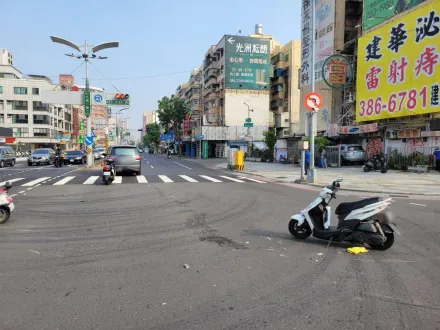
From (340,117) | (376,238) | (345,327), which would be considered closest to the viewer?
(345,327)

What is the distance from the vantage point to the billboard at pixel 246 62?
2323 inches

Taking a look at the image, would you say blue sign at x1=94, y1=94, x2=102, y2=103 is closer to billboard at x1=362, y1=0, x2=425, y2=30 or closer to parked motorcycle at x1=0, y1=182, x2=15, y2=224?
billboard at x1=362, y1=0, x2=425, y2=30

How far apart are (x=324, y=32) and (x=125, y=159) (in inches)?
1130

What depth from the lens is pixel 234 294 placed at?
397cm

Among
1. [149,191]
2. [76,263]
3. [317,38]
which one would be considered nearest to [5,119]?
[317,38]

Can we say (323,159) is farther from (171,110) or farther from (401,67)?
(171,110)

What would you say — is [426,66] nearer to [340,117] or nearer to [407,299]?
[340,117]

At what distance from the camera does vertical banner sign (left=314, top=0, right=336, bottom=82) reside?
122 feet

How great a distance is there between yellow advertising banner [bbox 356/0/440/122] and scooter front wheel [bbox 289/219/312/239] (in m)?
19.8

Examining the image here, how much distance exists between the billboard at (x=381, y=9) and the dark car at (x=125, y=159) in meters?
22.8

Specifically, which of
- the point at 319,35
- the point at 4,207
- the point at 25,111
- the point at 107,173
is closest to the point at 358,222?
the point at 4,207

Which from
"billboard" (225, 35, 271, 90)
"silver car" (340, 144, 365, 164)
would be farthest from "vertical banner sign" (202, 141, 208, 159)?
"silver car" (340, 144, 365, 164)

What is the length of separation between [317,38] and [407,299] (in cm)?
4050

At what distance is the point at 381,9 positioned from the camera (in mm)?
29453
